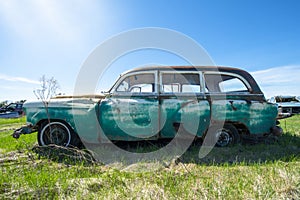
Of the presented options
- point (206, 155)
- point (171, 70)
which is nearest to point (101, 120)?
point (171, 70)

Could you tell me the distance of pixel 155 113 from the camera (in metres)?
3.76

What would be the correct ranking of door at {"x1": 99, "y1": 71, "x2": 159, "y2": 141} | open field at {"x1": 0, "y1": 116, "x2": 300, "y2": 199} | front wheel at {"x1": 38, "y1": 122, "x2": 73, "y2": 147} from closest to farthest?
1. open field at {"x1": 0, "y1": 116, "x2": 300, "y2": 199}
2. door at {"x1": 99, "y1": 71, "x2": 159, "y2": 141}
3. front wheel at {"x1": 38, "y1": 122, "x2": 73, "y2": 147}

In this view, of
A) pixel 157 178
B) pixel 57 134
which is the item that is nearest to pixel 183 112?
pixel 157 178

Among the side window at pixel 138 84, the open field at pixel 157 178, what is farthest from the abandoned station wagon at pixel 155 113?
the open field at pixel 157 178

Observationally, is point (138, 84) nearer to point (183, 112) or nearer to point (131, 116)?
point (131, 116)

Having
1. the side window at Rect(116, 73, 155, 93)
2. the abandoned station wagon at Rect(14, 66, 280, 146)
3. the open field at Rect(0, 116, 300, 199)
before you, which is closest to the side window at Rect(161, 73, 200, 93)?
the abandoned station wagon at Rect(14, 66, 280, 146)

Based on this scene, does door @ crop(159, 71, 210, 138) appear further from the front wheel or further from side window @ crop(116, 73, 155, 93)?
the front wheel

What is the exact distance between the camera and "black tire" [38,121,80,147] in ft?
12.7

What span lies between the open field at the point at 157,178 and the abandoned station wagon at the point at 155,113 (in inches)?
23.3

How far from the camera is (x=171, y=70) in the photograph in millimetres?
3949

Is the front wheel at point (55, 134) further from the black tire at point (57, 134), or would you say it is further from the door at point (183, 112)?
the door at point (183, 112)

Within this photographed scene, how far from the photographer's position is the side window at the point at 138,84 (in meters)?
3.97

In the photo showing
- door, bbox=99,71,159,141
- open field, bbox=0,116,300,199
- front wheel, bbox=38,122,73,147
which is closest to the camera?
open field, bbox=0,116,300,199

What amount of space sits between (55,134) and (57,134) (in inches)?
1.7
